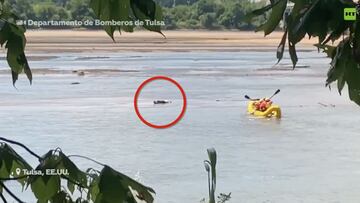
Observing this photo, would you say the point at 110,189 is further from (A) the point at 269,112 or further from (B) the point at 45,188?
(A) the point at 269,112

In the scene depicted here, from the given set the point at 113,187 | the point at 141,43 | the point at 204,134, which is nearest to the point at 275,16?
the point at 113,187

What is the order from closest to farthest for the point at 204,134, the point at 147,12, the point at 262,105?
the point at 147,12 → the point at 204,134 → the point at 262,105

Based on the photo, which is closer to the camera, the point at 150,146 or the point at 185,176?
the point at 185,176

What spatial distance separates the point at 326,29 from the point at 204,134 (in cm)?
1069

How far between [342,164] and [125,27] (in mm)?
8430

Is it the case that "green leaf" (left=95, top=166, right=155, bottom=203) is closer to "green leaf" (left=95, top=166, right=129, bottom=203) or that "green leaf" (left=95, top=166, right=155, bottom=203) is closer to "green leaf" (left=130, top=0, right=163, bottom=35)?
"green leaf" (left=95, top=166, right=129, bottom=203)

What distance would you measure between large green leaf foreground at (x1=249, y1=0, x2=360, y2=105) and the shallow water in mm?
6170

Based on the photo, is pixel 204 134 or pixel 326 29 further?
pixel 204 134

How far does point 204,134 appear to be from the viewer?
11.7 m

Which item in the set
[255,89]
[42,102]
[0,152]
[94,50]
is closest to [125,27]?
[0,152]

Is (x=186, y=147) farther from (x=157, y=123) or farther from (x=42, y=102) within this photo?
(x=42, y=102)

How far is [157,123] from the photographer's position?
1315 cm

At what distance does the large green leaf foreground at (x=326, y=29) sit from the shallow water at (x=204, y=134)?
6.17 meters

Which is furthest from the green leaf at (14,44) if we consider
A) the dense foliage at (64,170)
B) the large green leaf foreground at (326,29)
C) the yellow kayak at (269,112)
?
the yellow kayak at (269,112)
